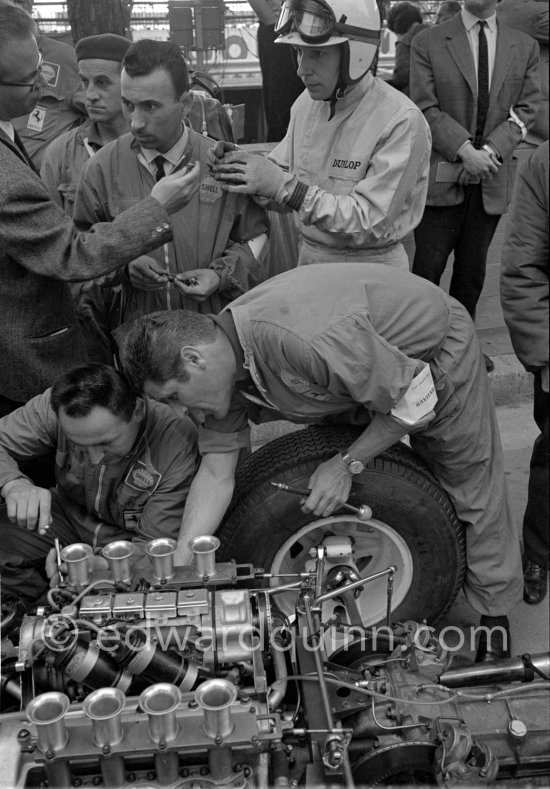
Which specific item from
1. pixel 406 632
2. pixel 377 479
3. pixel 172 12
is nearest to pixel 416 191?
pixel 377 479

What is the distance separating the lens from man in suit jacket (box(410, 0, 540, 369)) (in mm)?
3510

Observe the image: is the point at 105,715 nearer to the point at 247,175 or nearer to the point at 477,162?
the point at 247,175

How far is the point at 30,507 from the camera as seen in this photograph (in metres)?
2.14

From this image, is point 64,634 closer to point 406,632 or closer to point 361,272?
point 406,632

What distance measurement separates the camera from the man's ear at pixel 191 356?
6.52 feet

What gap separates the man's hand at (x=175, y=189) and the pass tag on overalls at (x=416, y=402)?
2.86 feet

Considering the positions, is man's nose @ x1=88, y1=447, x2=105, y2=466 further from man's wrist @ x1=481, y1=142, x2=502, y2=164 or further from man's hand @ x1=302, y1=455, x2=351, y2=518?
man's wrist @ x1=481, y1=142, x2=502, y2=164

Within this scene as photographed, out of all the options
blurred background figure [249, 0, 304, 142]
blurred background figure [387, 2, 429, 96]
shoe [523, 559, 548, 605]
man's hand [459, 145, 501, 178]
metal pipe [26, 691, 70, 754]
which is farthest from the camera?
blurred background figure [387, 2, 429, 96]

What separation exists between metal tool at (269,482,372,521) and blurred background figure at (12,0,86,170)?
96.6 inches

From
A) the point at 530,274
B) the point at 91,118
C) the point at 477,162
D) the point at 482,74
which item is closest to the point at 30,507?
the point at 530,274

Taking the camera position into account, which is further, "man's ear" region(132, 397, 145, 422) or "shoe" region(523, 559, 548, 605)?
"shoe" region(523, 559, 548, 605)

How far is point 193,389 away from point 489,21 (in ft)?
8.35

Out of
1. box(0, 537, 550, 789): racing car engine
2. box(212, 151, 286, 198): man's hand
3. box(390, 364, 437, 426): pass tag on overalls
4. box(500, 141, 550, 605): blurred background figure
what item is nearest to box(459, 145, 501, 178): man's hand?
box(500, 141, 550, 605): blurred background figure

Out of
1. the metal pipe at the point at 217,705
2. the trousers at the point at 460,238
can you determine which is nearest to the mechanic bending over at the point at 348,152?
the trousers at the point at 460,238
